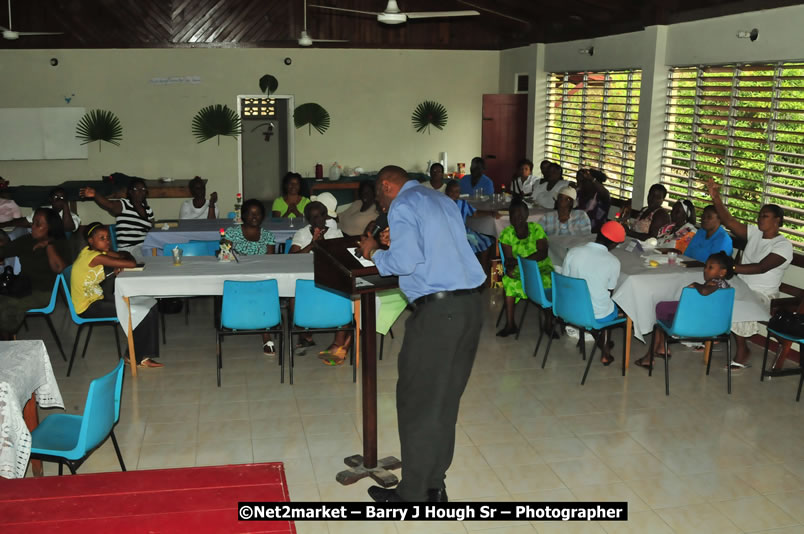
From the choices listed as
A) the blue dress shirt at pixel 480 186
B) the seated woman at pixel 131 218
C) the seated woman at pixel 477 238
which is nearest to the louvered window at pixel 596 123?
the blue dress shirt at pixel 480 186

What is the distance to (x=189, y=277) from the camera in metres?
6.33

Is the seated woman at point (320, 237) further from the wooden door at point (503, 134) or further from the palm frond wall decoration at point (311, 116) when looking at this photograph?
the wooden door at point (503, 134)

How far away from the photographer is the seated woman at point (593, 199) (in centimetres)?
991

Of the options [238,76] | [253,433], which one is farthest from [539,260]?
[238,76]

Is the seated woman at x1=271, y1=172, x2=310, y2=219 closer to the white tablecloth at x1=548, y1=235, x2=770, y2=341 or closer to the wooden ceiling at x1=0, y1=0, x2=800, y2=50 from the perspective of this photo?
the white tablecloth at x1=548, y1=235, x2=770, y2=341

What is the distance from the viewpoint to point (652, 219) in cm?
839

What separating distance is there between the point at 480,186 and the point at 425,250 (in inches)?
300

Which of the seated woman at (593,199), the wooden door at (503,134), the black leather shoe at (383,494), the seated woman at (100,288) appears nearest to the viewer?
the black leather shoe at (383,494)

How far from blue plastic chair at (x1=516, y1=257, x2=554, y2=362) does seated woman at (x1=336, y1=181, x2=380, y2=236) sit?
67.5 inches

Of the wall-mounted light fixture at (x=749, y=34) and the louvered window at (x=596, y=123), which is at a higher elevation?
the wall-mounted light fixture at (x=749, y=34)

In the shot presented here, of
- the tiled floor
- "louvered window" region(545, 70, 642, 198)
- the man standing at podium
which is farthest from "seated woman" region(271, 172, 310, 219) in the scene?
the man standing at podium

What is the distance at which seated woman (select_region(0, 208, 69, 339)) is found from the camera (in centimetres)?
648

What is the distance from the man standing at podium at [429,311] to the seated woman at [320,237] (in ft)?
9.08

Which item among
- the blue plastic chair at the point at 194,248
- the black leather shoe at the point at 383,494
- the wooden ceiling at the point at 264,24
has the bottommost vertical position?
the black leather shoe at the point at 383,494
